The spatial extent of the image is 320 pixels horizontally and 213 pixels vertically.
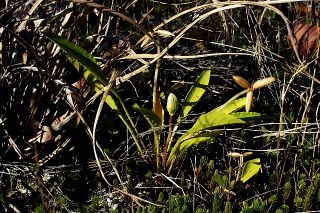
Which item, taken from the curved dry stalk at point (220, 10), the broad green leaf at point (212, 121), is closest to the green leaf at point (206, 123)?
the broad green leaf at point (212, 121)

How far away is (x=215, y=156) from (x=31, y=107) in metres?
0.62

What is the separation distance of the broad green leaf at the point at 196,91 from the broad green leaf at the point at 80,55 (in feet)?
0.98

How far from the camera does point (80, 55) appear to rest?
161 cm

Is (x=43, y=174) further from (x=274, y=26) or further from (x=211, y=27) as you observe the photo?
(x=274, y=26)

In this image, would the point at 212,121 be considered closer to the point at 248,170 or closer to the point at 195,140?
the point at 195,140

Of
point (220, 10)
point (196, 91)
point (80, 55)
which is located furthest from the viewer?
point (196, 91)

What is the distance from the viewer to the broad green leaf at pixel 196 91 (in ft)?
6.01

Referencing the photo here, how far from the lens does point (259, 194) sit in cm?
176

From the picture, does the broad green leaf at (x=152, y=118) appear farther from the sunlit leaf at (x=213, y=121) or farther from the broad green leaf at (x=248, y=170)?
the broad green leaf at (x=248, y=170)

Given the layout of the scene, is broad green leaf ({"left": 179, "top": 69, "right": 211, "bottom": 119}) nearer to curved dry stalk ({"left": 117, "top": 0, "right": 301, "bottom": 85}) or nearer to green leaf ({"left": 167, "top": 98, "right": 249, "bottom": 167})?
green leaf ({"left": 167, "top": 98, "right": 249, "bottom": 167})

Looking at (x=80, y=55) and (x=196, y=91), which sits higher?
(x=80, y=55)

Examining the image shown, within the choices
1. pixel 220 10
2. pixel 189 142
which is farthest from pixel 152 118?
pixel 220 10

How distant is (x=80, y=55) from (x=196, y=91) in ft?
1.38

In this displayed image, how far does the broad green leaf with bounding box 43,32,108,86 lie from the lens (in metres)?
1.56
